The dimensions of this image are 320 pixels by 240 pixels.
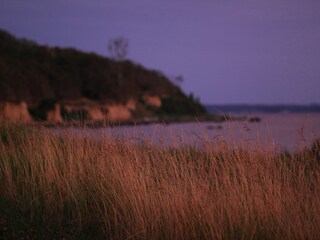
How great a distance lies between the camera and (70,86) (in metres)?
Result: 50.5

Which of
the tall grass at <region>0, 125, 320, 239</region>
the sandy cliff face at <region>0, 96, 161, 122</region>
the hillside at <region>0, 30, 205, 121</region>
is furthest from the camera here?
the hillside at <region>0, 30, 205, 121</region>

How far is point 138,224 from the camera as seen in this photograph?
5.80 m

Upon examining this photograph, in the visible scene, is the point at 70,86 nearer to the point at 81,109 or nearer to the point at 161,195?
the point at 81,109

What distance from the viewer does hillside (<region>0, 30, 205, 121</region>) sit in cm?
4178

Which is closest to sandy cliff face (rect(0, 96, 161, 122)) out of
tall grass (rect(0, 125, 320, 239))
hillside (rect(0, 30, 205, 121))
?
hillside (rect(0, 30, 205, 121))

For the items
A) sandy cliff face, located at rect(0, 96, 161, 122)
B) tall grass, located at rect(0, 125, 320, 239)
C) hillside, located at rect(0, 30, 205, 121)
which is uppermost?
hillside, located at rect(0, 30, 205, 121)

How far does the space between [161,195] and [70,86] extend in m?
45.6

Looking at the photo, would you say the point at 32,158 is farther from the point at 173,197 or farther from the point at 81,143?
the point at 173,197

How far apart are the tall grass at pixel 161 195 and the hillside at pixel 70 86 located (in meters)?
26.2

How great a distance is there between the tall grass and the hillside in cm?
2617

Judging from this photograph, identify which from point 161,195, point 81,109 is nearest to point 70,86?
point 81,109

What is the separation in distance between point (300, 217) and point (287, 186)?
18.6 inches

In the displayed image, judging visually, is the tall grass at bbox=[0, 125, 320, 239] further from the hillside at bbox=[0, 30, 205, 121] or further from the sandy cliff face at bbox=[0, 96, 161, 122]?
the hillside at bbox=[0, 30, 205, 121]

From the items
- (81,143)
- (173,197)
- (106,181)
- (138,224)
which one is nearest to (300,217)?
(173,197)
